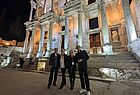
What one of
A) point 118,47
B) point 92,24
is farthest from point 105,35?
point 92,24

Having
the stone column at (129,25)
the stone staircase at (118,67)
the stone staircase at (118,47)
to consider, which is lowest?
the stone staircase at (118,67)

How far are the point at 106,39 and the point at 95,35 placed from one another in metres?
5.41

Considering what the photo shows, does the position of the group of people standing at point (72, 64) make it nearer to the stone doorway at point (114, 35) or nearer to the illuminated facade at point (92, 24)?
the illuminated facade at point (92, 24)

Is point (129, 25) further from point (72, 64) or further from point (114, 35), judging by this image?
point (72, 64)

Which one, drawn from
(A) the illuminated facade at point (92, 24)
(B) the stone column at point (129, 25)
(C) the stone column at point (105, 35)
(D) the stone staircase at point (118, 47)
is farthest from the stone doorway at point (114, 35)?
(B) the stone column at point (129, 25)

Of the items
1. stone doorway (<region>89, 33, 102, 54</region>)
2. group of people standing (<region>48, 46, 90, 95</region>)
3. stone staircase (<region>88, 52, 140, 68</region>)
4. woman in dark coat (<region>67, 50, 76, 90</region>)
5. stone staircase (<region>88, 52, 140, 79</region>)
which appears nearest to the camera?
group of people standing (<region>48, 46, 90, 95</region>)

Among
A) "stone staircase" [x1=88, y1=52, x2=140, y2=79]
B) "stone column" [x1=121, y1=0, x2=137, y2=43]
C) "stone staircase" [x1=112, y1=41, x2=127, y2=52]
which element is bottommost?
"stone staircase" [x1=88, y1=52, x2=140, y2=79]

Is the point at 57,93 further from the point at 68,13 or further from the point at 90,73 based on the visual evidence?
the point at 68,13

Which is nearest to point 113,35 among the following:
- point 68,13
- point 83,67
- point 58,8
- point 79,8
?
point 79,8

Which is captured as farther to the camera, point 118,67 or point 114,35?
point 114,35

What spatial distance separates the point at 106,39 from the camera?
45.4 ft

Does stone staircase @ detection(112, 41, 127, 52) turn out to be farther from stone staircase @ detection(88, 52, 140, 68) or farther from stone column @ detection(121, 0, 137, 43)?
stone staircase @ detection(88, 52, 140, 68)

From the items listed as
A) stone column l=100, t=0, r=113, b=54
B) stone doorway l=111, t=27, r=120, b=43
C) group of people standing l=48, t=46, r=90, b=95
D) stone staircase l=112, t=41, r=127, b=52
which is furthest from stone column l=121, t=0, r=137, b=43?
group of people standing l=48, t=46, r=90, b=95

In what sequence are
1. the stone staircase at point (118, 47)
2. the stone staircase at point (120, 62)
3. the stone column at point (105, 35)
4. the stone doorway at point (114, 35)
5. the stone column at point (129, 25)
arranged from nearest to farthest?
the stone staircase at point (120, 62) < the stone column at point (129, 25) < the stone column at point (105, 35) < the stone staircase at point (118, 47) < the stone doorway at point (114, 35)
